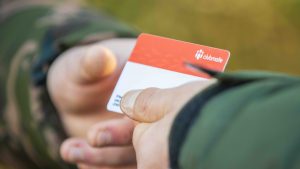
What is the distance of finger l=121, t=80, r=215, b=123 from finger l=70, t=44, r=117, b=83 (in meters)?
0.22

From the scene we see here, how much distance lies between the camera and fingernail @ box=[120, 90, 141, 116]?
1.45 feet

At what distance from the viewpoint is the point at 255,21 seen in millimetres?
1307

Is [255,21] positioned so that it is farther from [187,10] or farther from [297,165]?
[297,165]

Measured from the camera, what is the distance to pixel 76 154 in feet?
2.10

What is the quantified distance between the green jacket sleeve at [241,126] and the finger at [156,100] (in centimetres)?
2

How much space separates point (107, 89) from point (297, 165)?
1.55ft

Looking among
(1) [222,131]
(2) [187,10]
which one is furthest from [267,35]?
(1) [222,131]

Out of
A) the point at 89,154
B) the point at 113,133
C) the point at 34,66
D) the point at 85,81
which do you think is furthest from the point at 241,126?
the point at 34,66

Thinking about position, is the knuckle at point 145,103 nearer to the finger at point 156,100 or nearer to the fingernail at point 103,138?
the finger at point 156,100

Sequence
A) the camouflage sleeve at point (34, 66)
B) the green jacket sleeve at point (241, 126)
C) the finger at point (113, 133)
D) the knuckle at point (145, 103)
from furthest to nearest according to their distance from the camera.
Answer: the camouflage sleeve at point (34, 66)
the finger at point (113, 133)
the knuckle at point (145, 103)
the green jacket sleeve at point (241, 126)

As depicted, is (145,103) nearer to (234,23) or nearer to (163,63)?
(163,63)

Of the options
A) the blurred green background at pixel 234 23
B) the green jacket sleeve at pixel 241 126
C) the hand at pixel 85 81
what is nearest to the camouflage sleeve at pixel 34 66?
the hand at pixel 85 81

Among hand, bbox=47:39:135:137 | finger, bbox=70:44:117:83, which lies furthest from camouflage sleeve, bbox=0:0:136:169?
finger, bbox=70:44:117:83

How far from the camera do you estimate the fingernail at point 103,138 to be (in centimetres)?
56
